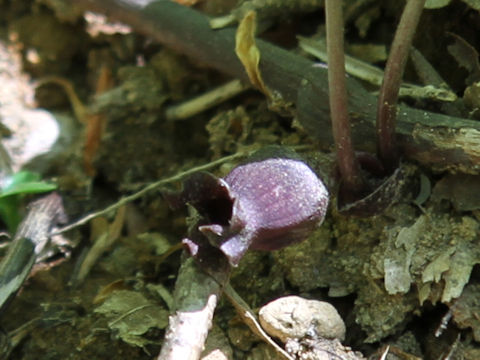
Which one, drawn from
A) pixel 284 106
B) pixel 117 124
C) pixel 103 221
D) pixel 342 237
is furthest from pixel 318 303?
pixel 117 124

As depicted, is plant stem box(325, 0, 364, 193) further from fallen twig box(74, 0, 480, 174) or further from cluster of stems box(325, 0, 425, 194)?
fallen twig box(74, 0, 480, 174)

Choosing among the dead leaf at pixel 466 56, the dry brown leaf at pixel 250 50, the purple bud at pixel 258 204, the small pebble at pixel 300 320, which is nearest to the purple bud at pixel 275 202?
the purple bud at pixel 258 204

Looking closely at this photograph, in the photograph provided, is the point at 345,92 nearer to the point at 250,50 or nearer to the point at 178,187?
the point at 250,50

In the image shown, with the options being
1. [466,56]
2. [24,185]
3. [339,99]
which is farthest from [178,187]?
[466,56]

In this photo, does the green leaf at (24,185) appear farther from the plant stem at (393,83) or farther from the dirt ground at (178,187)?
the plant stem at (393,83)

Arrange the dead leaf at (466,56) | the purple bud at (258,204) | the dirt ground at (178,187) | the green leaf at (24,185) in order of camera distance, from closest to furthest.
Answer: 1. the purple bud at (258,204)
2. the dirt ground at (178,187)
3. the dead leaf at (466,56)
4. the green leaf at (24,185)

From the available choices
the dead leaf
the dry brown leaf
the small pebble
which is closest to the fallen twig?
the dry brown leaf
